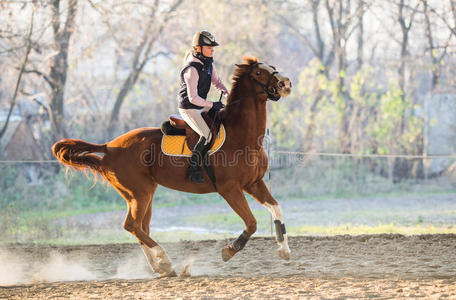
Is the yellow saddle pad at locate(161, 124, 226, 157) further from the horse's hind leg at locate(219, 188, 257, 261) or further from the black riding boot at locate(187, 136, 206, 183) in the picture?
the horse's hind leg at locate(219, 188, 257, 261)

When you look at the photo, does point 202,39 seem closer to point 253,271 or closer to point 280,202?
point 253,271

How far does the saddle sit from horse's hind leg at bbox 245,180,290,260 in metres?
0.76

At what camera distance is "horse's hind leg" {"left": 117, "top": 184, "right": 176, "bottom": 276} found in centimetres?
722

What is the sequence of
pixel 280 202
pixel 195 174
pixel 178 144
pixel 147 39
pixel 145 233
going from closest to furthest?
pixel 195 174
pixel 178 144
pixel 145 233
pixel 280 202
pixel 147 39

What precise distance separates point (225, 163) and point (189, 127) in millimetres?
725

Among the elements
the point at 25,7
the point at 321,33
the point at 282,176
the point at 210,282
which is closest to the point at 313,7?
the point at 321,33

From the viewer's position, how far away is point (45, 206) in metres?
17.3

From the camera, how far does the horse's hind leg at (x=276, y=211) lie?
23.1ft

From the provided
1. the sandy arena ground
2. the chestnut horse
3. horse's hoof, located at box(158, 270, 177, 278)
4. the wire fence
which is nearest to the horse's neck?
the chestnut horse

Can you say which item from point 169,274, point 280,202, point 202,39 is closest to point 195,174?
point 169,274

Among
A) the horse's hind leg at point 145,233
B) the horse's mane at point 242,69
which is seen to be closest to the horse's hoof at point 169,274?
the horse's hind leg at point 145,233

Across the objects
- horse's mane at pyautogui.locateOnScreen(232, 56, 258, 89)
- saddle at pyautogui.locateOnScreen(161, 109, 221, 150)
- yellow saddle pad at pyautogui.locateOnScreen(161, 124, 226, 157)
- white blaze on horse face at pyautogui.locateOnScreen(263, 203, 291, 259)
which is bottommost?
white blaze on horse face at pyautogui.locateOnScreen(263, 203, 291, 259)

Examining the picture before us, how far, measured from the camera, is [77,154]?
25.7ft

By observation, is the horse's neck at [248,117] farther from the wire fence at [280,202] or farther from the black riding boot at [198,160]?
the wire fence at [280,202]
